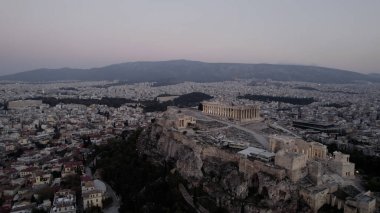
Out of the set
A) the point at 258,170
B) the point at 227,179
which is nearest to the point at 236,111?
the point at 227,179

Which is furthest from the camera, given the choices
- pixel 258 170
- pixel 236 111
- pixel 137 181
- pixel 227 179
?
pixel 236 111

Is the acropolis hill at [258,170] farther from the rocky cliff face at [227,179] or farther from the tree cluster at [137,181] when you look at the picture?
the tree cluster at [137,181]

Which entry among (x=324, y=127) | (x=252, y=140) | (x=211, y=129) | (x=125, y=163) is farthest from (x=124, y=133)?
(x=324, y=127)

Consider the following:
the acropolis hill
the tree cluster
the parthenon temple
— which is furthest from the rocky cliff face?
the parthenon temple

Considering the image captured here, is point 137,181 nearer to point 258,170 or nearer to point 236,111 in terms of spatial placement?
point 258,170

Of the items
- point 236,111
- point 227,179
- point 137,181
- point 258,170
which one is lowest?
point 137,181

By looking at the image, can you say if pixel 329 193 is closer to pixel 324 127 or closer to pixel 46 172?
pixel 46 172

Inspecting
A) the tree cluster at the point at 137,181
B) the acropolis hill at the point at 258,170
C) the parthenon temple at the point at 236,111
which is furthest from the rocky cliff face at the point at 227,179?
the parthenon temple at the point at 236,111
